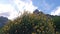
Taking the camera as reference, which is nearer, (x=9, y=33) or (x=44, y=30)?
(x=44, y=30)

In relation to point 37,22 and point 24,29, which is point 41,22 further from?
point 24,29

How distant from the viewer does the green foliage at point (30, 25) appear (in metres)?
11.0

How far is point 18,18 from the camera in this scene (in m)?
12.0

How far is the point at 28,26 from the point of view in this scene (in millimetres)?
11445

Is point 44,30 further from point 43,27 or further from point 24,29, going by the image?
point 24,29

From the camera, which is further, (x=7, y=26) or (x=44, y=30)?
(x=7, y=26)

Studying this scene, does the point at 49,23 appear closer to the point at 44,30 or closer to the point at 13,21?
the point at 44,30

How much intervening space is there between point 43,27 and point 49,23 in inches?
20.6

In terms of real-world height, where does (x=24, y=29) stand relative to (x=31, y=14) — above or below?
below

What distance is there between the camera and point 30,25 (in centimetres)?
1140

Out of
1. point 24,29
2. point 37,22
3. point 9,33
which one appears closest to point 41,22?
point 37,22

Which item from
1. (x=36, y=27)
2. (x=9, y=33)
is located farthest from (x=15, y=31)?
(x=36, y=27)

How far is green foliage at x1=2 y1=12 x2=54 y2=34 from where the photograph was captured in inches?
434

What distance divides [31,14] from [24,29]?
3.53 ft
